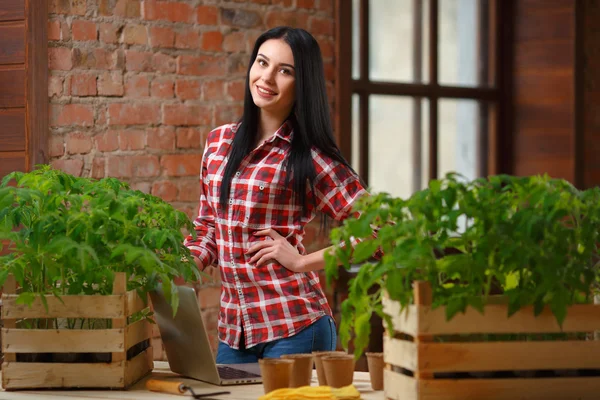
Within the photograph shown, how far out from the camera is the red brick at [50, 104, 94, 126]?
3.04 m

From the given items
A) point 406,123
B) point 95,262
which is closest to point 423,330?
point 95,262

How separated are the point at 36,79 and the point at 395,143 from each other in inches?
70.5

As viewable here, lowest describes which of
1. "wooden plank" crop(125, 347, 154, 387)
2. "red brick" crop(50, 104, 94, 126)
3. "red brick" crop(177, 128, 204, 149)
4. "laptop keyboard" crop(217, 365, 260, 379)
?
"laptop keyboard" crop(217, 365, 260, 379)

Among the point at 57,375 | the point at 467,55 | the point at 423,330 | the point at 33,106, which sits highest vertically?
the point at 467,55

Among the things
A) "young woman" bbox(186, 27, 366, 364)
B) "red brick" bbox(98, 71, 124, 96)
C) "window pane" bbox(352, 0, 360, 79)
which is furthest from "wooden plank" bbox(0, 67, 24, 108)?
"window pane" bbox(352, 0, 360, 79)

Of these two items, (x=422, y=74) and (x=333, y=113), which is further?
(x=422, y=74)

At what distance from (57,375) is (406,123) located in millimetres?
2832

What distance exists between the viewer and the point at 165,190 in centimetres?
330

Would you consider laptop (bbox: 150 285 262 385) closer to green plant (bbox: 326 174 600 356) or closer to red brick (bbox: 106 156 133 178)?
green plant (bbox: 326 174 600 356)

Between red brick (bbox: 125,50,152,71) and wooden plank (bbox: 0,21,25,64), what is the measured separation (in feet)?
1.22

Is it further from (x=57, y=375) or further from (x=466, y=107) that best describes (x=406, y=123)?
(x=57, y=375)

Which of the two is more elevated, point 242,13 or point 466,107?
point 242,13

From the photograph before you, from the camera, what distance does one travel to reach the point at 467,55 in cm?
450

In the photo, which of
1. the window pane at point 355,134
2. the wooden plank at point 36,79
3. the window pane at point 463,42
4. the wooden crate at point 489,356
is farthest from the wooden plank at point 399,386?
the window pane at point 463,42
